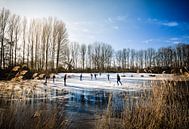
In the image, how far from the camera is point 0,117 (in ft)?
15.8

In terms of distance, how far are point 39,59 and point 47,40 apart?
580 centimetres

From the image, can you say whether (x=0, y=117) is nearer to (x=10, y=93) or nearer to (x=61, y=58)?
(x=10, y=93)

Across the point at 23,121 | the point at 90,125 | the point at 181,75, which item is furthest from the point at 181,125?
the point at 23,121

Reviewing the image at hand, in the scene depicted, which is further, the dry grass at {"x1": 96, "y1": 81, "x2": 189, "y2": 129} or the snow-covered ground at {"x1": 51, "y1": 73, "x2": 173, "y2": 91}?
the snow-covered ground at {"x1": 51, "y1": 73, "x2": 173, "y2": 91}

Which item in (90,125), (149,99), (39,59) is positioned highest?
(39,59)

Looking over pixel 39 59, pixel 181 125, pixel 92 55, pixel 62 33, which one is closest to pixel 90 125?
pixel 181 125

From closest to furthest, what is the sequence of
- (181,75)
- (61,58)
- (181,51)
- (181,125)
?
1. (181,125)
2. (181,75)
3. (61,58)
4. (181,51)

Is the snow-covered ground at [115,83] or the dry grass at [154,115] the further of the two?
the snow-covered ground at [115,83]

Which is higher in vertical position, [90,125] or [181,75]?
[181,75]

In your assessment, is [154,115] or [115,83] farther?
[115,83]

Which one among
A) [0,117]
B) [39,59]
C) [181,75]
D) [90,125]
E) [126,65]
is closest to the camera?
[0,117]

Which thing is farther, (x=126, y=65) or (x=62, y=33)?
(x=126, y=65)

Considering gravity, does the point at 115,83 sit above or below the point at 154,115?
below

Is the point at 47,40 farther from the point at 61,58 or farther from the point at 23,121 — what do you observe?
the point at 23,121
